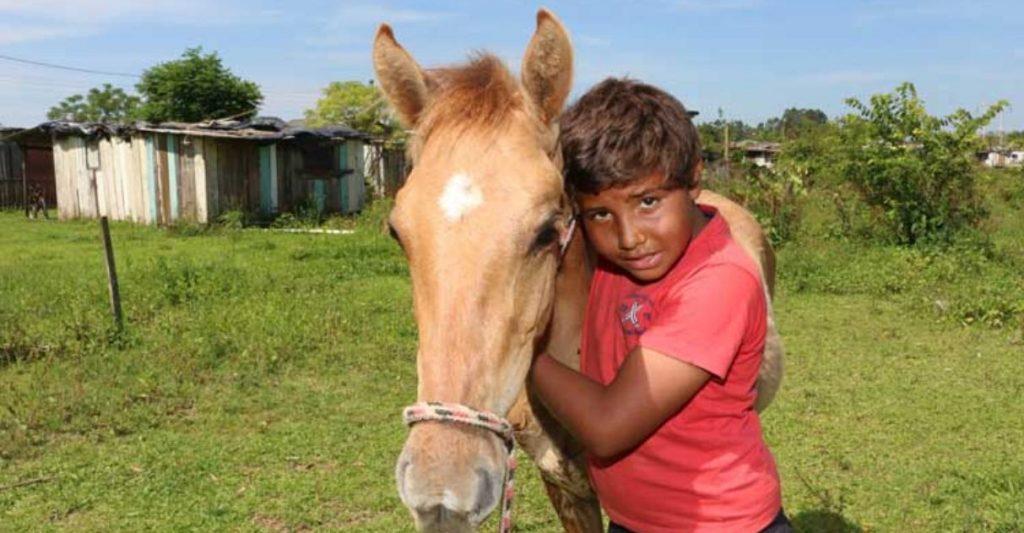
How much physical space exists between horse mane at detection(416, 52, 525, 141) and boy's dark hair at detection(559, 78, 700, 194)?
17 cm

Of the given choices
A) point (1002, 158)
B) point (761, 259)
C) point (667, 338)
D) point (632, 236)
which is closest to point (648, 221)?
point (632, 236)

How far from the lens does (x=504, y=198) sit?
5.68ft

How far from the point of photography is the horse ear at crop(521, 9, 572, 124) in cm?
196

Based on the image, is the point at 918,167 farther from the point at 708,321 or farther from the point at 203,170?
the point at 203,170

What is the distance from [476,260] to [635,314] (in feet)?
1.64

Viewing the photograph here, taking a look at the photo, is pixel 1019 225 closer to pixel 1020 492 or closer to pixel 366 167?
pixel 1020 492

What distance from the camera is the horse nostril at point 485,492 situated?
1.54 m

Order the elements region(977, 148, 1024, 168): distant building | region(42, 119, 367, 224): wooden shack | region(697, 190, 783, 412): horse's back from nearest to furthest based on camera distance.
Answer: region(697, 190, 783, 412): horse's back < region(977, 148, 1024, 168): distant building < region(42, 119, 367, 224): wooden shack

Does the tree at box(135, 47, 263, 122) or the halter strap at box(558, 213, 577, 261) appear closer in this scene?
the halter strap at box(558, 213, 577, 261)

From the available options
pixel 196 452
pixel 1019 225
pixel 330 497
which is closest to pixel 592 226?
pixel 330 497

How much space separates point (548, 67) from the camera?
2.01 metres

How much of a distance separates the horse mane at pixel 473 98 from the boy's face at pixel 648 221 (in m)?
0.29

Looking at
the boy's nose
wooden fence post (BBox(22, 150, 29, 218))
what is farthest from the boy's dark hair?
wooden fence post (BBox(22, 150, 29, 218))

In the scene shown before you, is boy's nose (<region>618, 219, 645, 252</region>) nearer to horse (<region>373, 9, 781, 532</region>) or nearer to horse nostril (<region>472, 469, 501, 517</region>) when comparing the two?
horse (<region>373, 9, 781, 532</region>)
